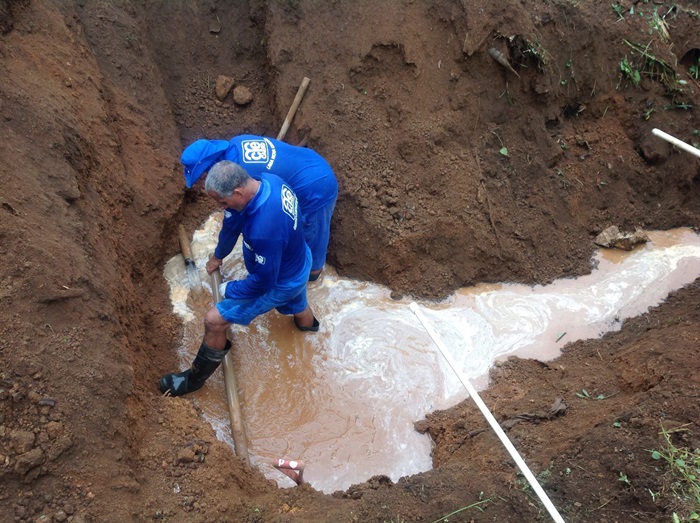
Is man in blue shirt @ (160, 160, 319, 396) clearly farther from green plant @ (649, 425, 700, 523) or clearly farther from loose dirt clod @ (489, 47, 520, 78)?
loose dirt clod @ (489, 47, 520, 78)

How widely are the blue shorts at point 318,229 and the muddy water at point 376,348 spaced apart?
694 millimetres

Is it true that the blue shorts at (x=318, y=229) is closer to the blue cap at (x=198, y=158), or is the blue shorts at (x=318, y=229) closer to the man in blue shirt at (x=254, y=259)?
the man in blue shirt at (x=254, y=259)

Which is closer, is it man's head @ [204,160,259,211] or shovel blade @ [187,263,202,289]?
man's head @ [204,160,259,211]

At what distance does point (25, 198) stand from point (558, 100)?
5482mm

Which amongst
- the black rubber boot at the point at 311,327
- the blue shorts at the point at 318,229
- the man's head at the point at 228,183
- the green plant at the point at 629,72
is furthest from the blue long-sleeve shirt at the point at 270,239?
the green plant at the point at 629,72

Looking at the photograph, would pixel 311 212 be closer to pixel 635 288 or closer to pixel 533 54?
pixel 533 54

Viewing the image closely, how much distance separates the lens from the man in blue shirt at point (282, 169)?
4.11 metres

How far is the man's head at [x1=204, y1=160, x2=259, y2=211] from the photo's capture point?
3.63 meters

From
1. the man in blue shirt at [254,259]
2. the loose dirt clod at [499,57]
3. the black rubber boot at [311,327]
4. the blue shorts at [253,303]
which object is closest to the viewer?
the man in blue shirt at [254,259]

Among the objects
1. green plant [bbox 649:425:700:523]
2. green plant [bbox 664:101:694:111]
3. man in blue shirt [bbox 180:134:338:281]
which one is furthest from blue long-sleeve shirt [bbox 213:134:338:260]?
green plant [bbox 664:101:694:111]

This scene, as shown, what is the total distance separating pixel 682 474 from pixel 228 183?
129 inches

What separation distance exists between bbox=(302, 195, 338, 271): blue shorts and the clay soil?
0.67 metres

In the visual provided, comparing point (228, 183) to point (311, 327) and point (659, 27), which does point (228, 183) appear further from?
point (659, 27)

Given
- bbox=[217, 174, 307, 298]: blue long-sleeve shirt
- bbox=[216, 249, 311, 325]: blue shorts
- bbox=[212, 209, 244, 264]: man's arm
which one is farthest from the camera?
bbox=[216, 249, 311, 325]: blue shorts
